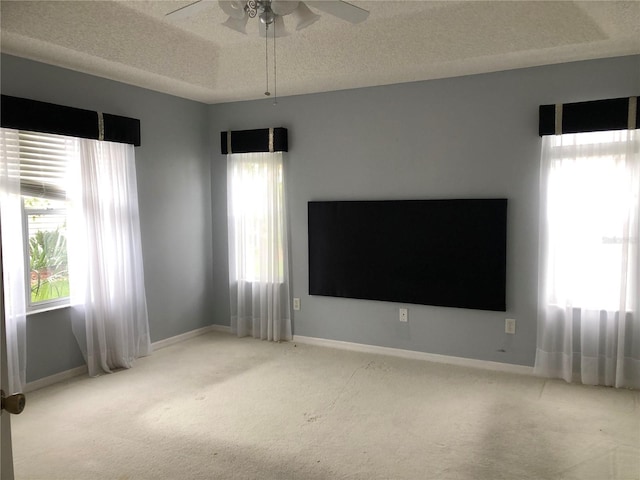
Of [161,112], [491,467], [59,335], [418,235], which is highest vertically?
[161,112]

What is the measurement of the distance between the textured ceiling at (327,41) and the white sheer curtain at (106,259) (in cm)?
83

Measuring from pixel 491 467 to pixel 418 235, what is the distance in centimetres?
221

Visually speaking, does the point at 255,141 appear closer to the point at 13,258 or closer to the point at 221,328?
the point at 221,328

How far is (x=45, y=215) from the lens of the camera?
3.93 metres

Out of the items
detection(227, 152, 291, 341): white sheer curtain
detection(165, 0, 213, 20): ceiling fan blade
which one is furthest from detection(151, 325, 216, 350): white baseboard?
detection(165, 0, 213, 20): ceiling fan blade

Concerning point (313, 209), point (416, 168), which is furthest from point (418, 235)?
point (313, 209)

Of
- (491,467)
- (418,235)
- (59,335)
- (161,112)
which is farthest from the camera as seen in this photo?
(161,112)

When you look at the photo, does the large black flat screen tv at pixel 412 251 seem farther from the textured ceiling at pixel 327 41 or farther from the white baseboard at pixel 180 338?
the white baseboard at pixel 180 338

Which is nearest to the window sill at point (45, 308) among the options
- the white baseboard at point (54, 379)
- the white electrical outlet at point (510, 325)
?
the white baseboard at point (54, 379)

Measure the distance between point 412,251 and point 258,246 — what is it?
1.69 metres

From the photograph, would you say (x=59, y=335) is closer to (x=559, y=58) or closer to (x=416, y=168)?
(x=416, y=168)

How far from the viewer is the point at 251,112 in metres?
5.29

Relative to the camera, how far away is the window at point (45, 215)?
3.77m

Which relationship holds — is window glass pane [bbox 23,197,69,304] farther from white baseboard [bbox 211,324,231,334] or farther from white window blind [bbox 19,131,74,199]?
white baseboard [bbox 211,324,231,334]
